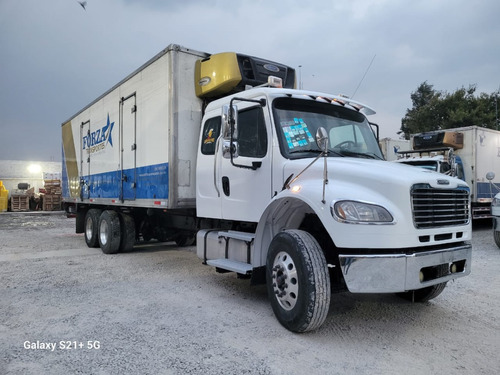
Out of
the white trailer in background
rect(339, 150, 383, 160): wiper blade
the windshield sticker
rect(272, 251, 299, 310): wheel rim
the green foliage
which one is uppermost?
the green foliage

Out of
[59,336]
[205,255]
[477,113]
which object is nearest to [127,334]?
[59,336]

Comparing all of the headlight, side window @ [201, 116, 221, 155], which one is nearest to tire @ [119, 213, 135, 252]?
side window @ [201, 116, 221, 155]

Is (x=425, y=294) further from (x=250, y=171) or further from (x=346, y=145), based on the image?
(x=250, y=171)

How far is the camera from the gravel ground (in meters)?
3.25

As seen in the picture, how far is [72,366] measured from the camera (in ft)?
10.6

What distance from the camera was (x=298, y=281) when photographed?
3717 millimetres

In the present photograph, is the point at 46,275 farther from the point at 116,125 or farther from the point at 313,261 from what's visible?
the point at 313,261

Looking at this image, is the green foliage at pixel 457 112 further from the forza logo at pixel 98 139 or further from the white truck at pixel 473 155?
the forza logo at pixel 98 139

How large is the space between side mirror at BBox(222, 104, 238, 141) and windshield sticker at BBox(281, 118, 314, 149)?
60 cm

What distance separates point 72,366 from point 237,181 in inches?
109

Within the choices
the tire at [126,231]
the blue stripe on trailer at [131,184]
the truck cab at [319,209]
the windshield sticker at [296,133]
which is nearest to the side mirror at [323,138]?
the truck cab at [319,209]

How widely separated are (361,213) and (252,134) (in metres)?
1.93

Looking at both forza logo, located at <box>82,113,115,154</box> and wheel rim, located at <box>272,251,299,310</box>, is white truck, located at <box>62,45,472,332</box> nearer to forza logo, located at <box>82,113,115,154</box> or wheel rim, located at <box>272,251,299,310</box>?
wheel rim, located at <box>272,251,299,310</box>

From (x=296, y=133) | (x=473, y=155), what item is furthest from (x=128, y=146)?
(x=473, y=155)
